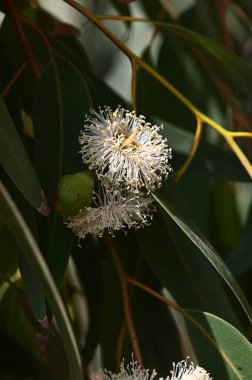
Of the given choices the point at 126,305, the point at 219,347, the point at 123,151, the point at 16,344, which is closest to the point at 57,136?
the point at 123,151

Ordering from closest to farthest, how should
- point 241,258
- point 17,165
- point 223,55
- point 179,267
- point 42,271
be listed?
point 42,271 < point 17,165 < point 179,267 < point 223,55 < point 241,258

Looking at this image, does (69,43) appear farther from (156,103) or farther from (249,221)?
(249,221)

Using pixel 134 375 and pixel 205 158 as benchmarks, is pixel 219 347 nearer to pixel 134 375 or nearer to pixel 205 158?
pixel 134 375

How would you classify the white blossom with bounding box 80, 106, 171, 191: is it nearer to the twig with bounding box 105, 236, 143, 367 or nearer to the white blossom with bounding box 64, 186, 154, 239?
the white blossom with bounding box 64, 186, 154, 239

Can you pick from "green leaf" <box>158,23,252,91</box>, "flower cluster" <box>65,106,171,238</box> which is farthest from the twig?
"green leaf" <box>158,23,252,91</box>

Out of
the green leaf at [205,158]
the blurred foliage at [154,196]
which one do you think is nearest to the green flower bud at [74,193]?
the blurred foliage at [154,196]

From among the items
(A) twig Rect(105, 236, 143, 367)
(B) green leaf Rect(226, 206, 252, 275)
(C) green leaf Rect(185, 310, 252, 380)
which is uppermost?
(A) twig Rect(105, 236, 143, 367)

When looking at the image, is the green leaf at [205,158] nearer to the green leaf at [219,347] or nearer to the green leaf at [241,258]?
the green leaf at [241,258]
